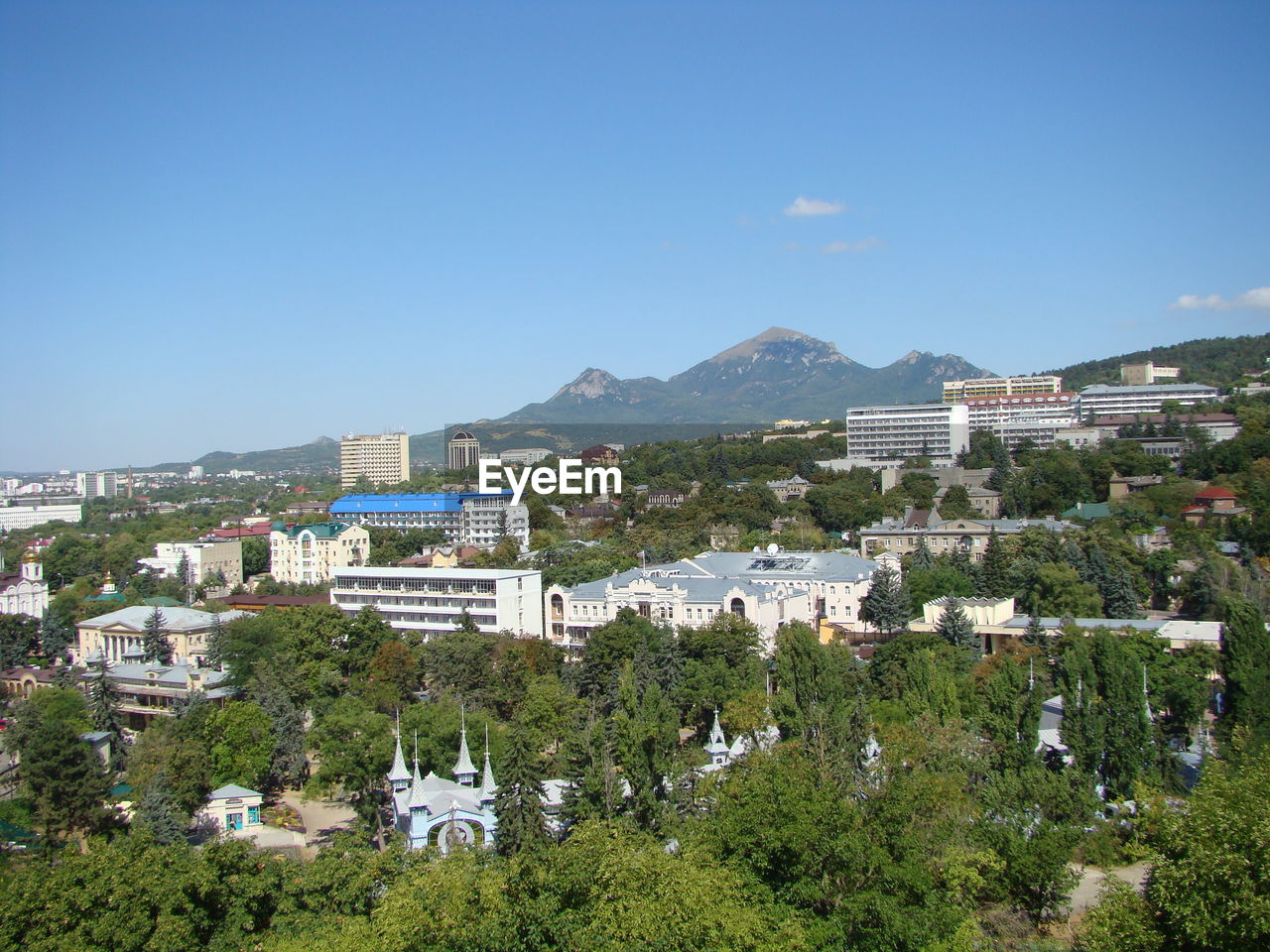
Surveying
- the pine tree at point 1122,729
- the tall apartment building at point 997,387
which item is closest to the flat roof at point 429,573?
the pine tree at point 1122,729

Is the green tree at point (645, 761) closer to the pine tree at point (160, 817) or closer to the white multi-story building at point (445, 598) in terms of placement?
the pine tree at point (160, 817)

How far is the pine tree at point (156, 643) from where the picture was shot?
31.7 m

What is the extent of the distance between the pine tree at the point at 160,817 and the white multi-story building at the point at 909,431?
154 ft

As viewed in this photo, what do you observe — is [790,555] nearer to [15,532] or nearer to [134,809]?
[134,809]

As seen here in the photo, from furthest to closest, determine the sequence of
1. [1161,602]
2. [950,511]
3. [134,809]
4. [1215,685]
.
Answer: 1. [950,511]
2. [1161,602]
3. [1215,685]
4. [134,809]

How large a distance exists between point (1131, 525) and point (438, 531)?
28795 millimetres

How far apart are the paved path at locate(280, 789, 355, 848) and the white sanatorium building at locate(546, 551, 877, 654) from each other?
29.5ft

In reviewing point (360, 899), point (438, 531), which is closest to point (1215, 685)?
point (360, 899)

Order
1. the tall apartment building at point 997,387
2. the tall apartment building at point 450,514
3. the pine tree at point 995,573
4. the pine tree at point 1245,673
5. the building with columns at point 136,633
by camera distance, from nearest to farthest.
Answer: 1. the pine tree at point 1245,673
2. the pine tree at point 995,573
3. the building with columns at point 136,633
4. the tall apartment building at point 450,514
5. the tall apartment building at point 997,387

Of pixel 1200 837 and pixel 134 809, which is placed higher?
pixel 1200 837

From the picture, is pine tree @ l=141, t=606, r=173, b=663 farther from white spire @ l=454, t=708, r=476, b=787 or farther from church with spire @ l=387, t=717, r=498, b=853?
church with spire @ l=387, t=717, r=498, b=853

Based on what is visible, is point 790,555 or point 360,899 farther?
point 790,555

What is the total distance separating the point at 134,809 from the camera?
59.7 feet

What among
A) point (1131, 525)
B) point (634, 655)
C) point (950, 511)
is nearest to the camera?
point (634, 655)
